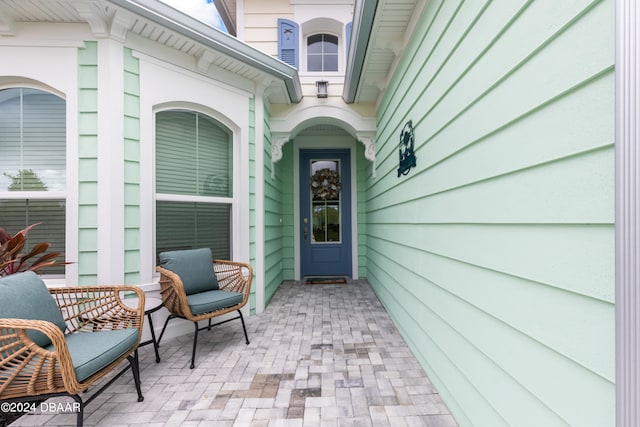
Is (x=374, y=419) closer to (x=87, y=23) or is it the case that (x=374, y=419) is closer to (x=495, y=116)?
(x=495, y=116)

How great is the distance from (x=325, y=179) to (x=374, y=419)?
148 inches

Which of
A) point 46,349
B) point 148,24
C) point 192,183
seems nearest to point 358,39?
point 148,24

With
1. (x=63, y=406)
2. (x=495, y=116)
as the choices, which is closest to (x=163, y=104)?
(x=63, y=406)

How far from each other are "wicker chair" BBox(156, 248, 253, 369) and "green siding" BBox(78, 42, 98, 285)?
523mm

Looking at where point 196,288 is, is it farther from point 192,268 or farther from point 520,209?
point 520,209

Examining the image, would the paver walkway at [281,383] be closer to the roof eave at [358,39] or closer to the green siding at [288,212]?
the green siding at [288,212]

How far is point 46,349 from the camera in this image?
4.96 feet

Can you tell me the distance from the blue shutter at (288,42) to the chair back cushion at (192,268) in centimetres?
289

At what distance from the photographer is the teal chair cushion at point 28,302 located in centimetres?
142

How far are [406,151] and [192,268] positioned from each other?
2.03 m

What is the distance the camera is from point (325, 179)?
16.1ft

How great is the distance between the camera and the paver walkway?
1552 mm

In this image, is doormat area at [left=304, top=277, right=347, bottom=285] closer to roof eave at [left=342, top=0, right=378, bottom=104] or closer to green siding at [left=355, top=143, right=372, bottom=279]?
green siding at [left=355, top=143, right=372, bottom=279]

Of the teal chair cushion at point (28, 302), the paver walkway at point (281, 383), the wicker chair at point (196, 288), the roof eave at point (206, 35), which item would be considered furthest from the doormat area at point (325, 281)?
the teal chair cushion at point (28, 302)
